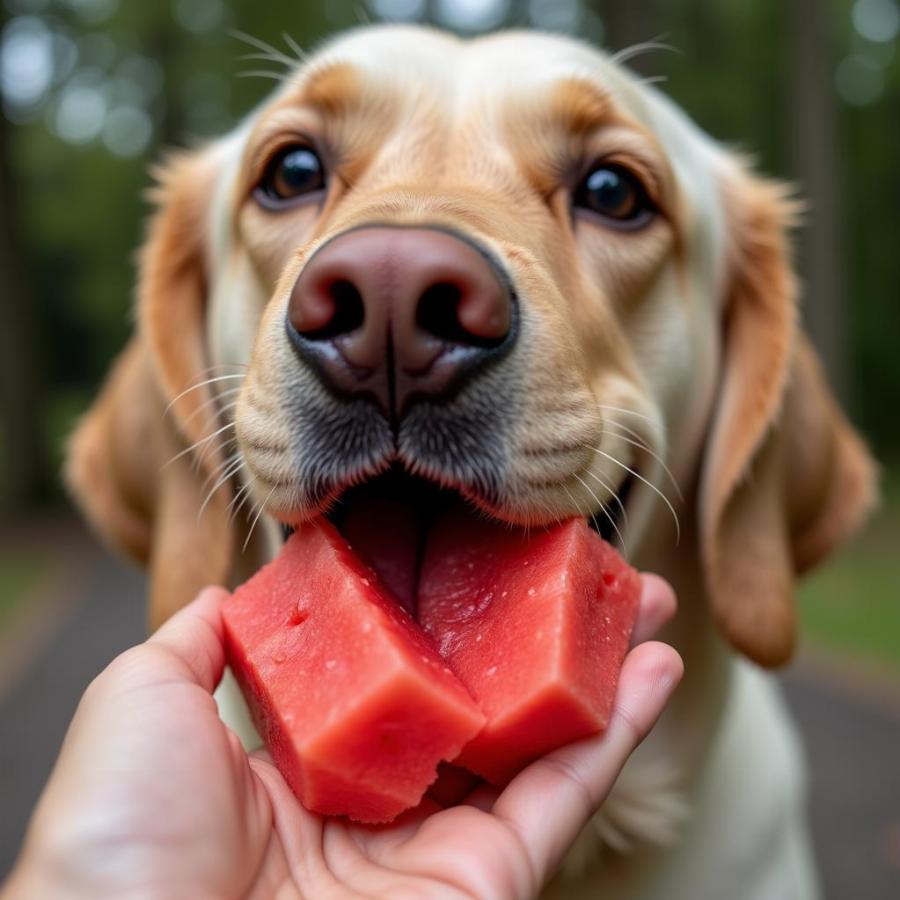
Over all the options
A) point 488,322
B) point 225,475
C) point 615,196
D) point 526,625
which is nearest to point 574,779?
point 526,625

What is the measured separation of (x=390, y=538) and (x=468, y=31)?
50.5 ft

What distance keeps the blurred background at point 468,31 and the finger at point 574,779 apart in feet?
7.49

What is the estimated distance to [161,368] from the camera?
2.73 metres

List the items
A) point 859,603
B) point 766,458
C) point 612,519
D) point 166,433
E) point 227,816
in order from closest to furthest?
point 227,816
point 612,519
point 766,458
point 166,433
point 859,603

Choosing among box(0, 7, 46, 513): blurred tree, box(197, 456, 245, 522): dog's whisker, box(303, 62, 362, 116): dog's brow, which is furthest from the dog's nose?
→ box(0, 7, 46, 513): blurred tree

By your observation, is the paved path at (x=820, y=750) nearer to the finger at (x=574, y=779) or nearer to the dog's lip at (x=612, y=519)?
the dog's lip at (x=612, y=519)

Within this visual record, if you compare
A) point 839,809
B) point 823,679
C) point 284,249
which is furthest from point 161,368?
point 823,679

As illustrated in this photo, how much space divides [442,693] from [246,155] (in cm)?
168

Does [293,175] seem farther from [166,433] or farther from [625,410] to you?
[625,410]

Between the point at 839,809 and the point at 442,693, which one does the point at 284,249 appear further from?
the point at 839,809

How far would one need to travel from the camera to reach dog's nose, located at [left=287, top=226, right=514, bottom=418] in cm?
158

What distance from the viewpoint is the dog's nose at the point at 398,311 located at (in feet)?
5.17

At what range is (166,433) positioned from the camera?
9.37ft

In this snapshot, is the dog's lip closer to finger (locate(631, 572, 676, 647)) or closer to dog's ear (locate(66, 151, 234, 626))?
finger (locate(631, 572, 676, 647))
